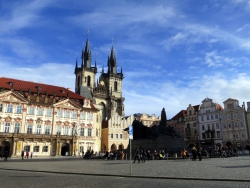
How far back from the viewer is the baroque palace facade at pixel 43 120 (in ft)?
143

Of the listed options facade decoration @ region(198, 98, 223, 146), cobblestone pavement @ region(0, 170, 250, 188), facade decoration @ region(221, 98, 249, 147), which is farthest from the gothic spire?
cobblestone pavement @ region(0, 170, 250, 188)

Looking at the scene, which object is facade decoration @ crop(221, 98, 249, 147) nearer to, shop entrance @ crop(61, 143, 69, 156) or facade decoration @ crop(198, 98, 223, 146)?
facade decoration @ crop(198, 98, 223, 146)

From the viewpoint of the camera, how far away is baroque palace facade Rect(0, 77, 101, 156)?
43719 mm

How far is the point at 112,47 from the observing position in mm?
101812

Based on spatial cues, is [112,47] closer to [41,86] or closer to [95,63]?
[95,63]

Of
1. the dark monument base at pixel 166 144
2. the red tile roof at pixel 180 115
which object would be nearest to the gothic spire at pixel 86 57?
the red tile roof at pixel 180 115

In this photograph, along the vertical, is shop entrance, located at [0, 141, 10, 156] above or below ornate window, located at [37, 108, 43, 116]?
below

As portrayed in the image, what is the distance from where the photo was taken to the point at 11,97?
44688 millimetres

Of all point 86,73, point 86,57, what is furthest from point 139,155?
point 86,57

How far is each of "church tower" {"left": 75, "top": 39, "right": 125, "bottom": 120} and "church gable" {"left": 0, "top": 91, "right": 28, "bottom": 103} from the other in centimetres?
3175

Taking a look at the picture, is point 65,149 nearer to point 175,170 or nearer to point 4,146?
point 4,146

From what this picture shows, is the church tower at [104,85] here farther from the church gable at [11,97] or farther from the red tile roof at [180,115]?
the church gable at [11,97]

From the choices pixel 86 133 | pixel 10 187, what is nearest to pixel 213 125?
pixel 86 133

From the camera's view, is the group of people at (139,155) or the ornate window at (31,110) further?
the ornate window at (31,110)
